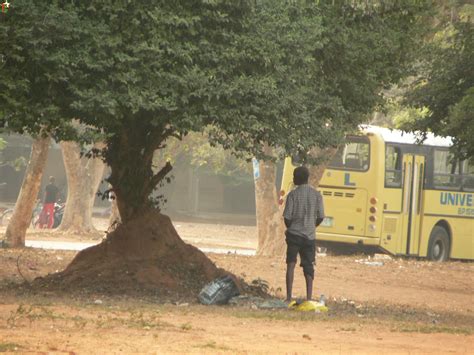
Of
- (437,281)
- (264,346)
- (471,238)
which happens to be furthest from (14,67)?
(471,238)

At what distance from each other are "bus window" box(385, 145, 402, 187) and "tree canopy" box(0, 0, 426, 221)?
13720 mm

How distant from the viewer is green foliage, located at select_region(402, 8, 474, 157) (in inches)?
665

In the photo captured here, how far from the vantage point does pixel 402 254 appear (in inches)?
1149

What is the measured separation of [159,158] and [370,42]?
30427 millimetres

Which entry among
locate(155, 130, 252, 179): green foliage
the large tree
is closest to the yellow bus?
locate(155, 130, 252, 179): green foliage

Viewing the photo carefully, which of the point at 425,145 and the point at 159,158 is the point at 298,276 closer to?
the point at 425,145

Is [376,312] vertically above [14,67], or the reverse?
[14,67]

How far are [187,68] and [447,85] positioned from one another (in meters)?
5.83

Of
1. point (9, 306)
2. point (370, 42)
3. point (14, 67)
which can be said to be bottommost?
point (9, 306)

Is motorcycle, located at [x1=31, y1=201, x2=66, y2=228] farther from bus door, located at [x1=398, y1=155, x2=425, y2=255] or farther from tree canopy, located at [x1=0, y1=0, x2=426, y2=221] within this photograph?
tree canopy, located at [x1=0, y1=0, x2=426, y2=221]

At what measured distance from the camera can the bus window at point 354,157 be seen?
2908cm

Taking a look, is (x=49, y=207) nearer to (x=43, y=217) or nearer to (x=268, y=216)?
(x=43, y=217)

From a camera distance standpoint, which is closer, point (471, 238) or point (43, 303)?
point (43, 303)

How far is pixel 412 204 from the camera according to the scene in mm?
29328
